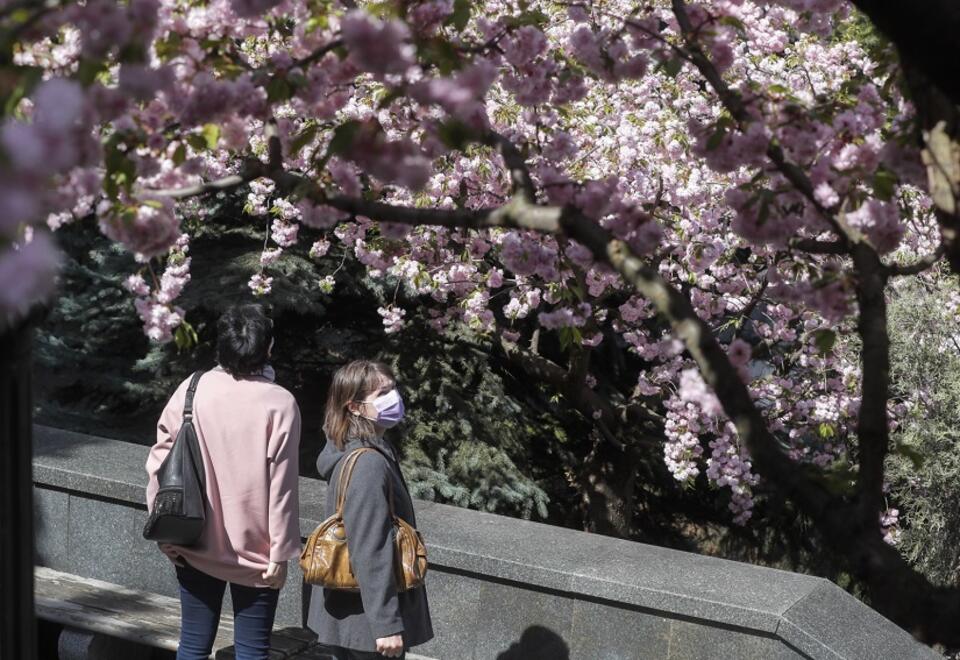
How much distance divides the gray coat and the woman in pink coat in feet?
0.54

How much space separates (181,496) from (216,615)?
0.53 metres

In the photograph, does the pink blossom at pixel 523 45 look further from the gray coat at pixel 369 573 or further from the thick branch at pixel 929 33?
the gray coat at pixel 369 573

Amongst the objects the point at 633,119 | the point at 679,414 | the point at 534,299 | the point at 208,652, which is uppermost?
the point at 633,119

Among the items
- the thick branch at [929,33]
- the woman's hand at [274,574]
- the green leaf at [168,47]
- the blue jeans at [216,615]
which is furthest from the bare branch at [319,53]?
the blue jeans at [216,615]

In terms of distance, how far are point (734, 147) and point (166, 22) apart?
1323 mm

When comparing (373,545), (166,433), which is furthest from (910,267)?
(166,433)

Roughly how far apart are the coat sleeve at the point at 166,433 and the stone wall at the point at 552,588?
3.24ft

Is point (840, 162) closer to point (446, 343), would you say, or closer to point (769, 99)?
point (769, 99)

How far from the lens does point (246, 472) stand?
468cm

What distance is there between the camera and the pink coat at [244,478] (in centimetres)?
467

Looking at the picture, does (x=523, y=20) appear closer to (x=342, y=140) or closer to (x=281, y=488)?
(x=342, y=140)

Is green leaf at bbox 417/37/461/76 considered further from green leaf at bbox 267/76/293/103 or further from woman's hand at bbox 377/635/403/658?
woman's hand at bbox 377/635/403/658

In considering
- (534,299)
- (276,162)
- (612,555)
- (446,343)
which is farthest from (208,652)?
(446,343)

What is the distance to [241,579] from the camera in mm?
4715
